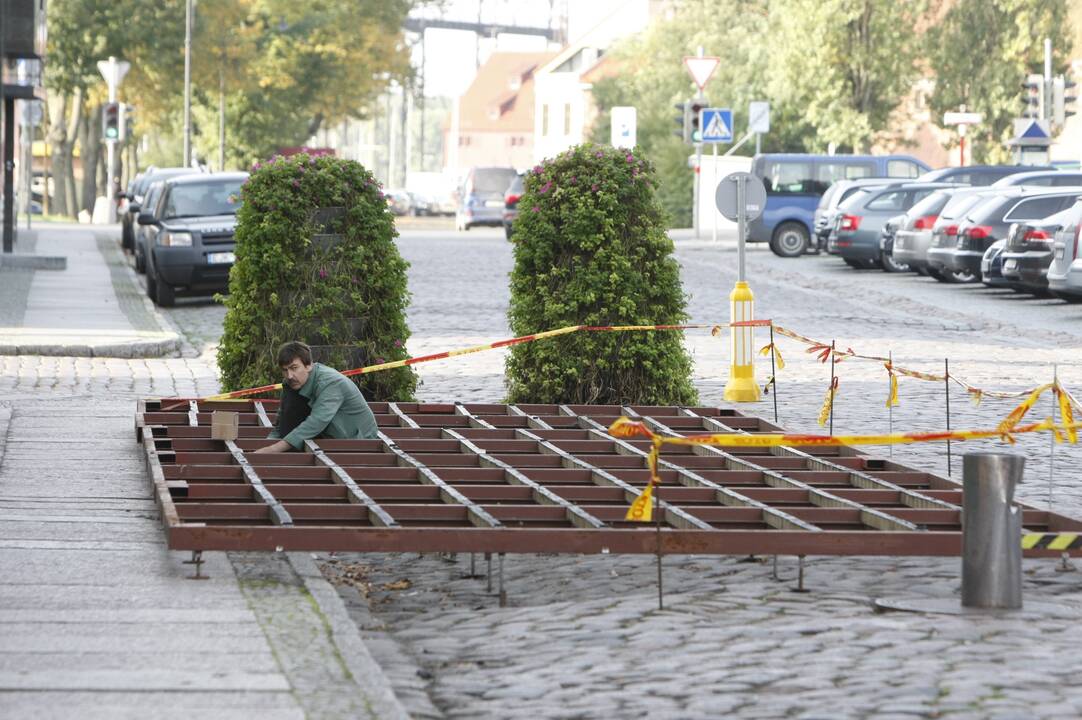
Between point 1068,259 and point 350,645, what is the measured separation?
19917mm

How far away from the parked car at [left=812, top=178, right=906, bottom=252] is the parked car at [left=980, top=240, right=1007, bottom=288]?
9.67 metres

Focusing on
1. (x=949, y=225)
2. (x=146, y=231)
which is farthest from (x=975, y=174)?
(x=146, y=231)

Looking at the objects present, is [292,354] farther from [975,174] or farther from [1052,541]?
[975,174]

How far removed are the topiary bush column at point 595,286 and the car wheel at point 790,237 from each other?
28.7m

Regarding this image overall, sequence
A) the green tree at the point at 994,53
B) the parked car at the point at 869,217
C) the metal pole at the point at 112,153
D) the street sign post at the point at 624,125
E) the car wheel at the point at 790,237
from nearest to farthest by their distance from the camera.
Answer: the street sign post at the point at 624,125
the parked car at the point at 869,217
the car wheel at the point at 790,237
the metal pole at the point at 112,153
the green tree at the point at 994,53

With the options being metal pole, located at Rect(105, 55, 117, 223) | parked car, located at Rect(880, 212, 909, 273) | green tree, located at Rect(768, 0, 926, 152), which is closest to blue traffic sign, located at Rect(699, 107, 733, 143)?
parked car, located at Rect(880, 212, 909, 273)

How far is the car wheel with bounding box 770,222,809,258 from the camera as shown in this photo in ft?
142

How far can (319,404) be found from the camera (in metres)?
11.3

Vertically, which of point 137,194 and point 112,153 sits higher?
point 112,153

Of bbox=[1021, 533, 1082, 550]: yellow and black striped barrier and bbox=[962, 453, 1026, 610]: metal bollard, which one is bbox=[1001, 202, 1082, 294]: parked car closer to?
bbox=[1021, 533, 1082, 550]: yellow and black striped barrier

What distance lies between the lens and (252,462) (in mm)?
10711

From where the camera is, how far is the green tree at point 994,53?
61500 mm

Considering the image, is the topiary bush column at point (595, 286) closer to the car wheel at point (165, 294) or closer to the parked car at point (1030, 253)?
the car wheel at point (165, 294)

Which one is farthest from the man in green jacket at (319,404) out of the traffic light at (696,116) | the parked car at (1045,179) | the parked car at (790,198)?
the parked car at (790,198)
